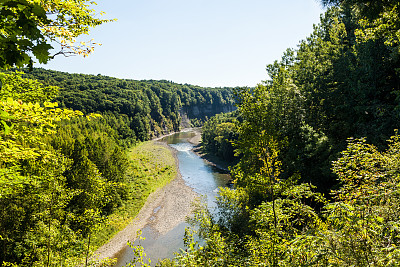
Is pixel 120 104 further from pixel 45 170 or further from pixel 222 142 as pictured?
pixel 45 170

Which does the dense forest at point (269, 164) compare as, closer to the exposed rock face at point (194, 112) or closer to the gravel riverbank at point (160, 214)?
the gravel riverbank at point (160, 214)

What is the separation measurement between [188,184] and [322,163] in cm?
3013

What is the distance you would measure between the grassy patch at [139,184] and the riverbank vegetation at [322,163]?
41.0 feet

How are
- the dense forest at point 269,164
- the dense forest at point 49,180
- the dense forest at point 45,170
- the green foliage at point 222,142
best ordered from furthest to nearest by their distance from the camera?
the green foliage at point 222,142 < the dense forest at point 49,180 < the dense forest at point 269,164 < the dense forest at point 45,170

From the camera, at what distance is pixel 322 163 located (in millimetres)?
19969

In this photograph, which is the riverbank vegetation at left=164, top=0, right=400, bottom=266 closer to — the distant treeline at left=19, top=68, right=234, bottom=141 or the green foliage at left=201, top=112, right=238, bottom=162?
the green foliage at left=201, top=112, right=238, bottom=162

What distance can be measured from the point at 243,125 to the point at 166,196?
33.4m

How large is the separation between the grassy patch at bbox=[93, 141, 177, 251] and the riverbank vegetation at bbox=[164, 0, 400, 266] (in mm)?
12497

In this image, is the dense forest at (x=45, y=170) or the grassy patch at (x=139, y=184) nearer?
the dense forest at (x=45, y=170)

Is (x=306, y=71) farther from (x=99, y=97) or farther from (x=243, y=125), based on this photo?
(x=99, y=97)

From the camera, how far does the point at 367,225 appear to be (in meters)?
4.43

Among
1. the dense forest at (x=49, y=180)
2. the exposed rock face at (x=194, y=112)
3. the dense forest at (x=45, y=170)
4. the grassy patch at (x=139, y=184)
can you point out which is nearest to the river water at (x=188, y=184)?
the grassy patch at (x=139, y=184)

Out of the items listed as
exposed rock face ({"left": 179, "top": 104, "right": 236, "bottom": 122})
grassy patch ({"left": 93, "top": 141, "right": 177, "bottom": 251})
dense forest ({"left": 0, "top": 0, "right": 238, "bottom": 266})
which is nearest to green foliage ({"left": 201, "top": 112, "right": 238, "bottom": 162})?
grassy patch ({"left": 93, "top": 141, "right": 177, "bottom": 251})

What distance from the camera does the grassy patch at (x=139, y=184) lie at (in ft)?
88.6
